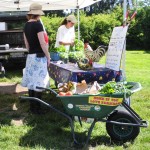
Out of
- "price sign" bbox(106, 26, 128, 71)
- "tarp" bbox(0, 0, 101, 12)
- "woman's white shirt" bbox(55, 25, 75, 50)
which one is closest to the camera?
"price sign" bbox(106, 26, 128, 71)

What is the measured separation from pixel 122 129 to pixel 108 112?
16.7 inches

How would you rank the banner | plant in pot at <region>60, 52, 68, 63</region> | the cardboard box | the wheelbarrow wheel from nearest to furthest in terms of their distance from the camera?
the banner
the wheelbarrow wheel
plant in pot at <region>60, 52, 68, 63</region>
the cardboard box

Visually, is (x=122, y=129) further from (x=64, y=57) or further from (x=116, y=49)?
(x=64, y=57)

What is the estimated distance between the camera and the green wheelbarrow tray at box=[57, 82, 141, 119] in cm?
407

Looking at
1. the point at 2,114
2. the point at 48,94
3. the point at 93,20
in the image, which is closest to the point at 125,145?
the point at 2,114

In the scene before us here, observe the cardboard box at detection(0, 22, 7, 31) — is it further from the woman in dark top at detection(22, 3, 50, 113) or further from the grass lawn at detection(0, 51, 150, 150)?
the woman in dark top at detection(22, 3, 50, 113)

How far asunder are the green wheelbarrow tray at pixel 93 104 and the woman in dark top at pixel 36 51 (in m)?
1.52

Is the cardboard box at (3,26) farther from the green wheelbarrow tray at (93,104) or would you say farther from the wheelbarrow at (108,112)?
the green wheelbarrow tray at (93,104)

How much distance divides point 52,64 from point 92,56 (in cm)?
112

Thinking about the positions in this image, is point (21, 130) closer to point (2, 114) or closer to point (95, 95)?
point (2, 114)

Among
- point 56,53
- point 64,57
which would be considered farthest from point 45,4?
point 64,57

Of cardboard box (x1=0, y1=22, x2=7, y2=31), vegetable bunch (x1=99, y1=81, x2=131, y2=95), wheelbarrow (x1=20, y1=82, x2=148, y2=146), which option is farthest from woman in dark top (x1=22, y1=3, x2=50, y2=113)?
cardboard box (x1=0, y1=22, x2=7, y2=31)

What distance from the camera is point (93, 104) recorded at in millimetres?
4109

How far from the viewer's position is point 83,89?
4594 millimetres
